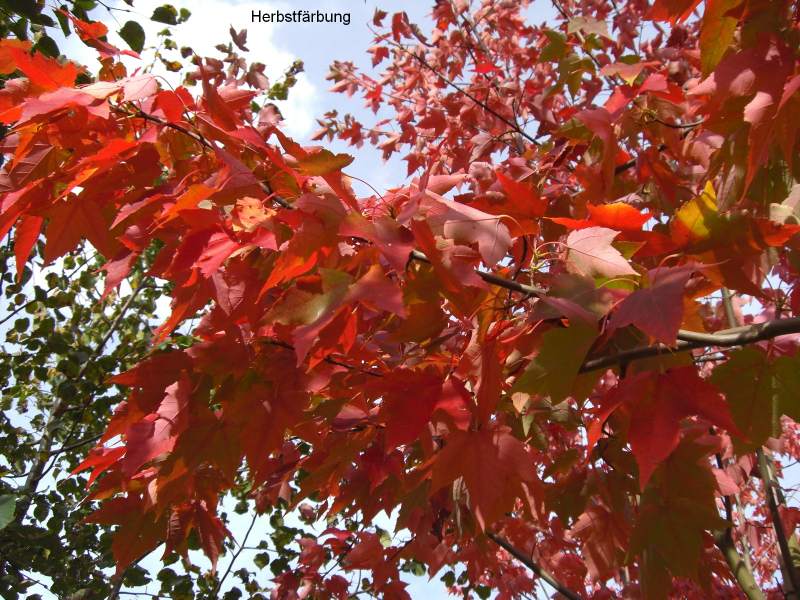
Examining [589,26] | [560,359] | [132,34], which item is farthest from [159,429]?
[589,26]

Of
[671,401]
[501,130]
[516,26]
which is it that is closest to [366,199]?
[671,401]

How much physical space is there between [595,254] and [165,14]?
1523 millimetres

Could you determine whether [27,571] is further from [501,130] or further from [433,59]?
[433,59]

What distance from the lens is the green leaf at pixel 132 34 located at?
Result: 5.51 feet

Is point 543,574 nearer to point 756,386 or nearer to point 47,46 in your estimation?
point 756,386

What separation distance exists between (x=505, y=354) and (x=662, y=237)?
0.87 feet

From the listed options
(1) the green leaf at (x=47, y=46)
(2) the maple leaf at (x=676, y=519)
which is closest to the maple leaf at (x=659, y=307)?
(2) the maple leaf at (x=676, y=519)

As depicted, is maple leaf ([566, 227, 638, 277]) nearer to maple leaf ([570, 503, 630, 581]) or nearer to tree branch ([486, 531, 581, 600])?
maple leaf ([570, 503, 630, 581])

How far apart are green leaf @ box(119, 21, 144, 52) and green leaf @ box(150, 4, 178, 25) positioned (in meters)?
0.11

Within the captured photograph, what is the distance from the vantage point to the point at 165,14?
1.80m

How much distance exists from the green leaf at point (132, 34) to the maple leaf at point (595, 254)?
1.38 m

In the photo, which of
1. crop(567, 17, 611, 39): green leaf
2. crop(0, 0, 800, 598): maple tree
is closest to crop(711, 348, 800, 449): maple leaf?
crop(0, 0, 800, 598): maple tree

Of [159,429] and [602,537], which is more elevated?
[159,429]

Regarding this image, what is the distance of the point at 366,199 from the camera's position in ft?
3.38
